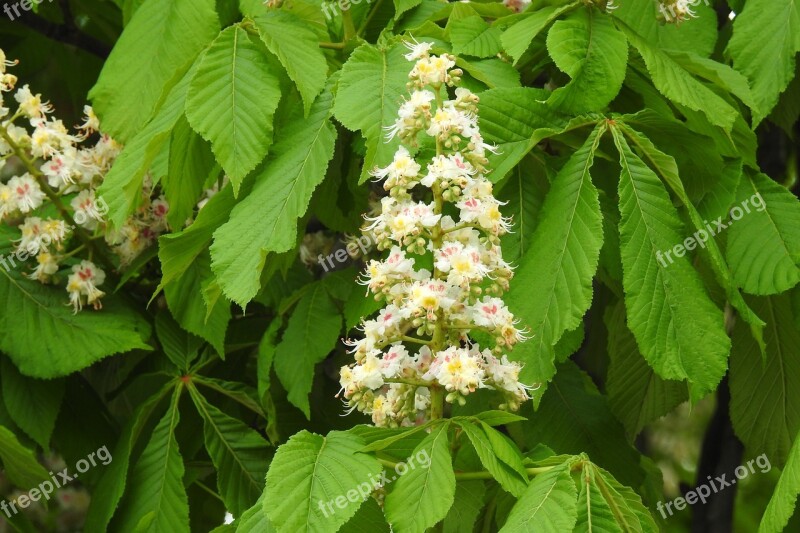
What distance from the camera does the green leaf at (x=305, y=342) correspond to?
8.30 feet

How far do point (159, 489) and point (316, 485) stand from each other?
97 centimetres

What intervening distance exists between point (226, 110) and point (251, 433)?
0.85 meters

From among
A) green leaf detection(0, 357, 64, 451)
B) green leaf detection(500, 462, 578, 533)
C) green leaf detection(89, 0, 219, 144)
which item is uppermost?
green leaf detection(89, 0, 219, 144)

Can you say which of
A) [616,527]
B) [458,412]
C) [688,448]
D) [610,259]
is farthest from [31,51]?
[688,448]

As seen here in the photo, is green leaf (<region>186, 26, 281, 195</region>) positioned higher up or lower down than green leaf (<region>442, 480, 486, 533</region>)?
higher up

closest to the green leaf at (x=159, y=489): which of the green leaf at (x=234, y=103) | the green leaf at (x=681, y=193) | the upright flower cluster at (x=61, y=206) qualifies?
the upright flower cluster at (x=61, y=206)

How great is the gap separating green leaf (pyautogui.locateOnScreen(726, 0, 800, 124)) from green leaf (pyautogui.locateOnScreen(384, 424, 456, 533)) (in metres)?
1.14

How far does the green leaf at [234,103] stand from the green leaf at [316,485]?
56 centimetres

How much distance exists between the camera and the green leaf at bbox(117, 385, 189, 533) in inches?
98.9

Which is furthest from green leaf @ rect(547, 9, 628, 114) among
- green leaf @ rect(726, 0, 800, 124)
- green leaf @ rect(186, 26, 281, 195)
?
green leaf @ rect(186, 26, 281, 195)

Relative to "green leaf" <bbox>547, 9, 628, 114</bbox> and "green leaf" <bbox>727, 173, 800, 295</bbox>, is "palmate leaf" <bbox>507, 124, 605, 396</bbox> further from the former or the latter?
"green leaf" <bbox>727, 173, 800, 295</bbox>

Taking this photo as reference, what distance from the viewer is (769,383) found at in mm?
2596

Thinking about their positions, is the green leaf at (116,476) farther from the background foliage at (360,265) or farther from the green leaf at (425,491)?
the green leaf at (425,491)

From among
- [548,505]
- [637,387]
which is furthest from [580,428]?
[548,505]
